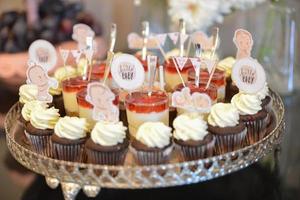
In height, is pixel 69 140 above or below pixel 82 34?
below

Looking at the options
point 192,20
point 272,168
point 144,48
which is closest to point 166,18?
point 192,20

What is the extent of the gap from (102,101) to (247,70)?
314 mm

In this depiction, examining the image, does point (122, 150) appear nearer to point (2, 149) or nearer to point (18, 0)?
point (2, 149)

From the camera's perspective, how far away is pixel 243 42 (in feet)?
4.24

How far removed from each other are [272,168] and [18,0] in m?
1.65

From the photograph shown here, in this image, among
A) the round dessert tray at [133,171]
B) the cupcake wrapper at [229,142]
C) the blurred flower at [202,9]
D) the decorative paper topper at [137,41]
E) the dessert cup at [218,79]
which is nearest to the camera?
the round dessert tray at [133,171]

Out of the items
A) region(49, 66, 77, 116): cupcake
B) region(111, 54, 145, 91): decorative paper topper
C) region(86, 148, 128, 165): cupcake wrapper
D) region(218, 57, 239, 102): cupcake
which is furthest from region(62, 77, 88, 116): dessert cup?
region(218, 57, 239, 102): cupcake

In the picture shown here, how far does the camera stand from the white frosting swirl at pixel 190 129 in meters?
1.15

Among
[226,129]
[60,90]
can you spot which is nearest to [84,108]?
[60,90]

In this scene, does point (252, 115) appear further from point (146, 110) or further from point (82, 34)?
point (82, 34)

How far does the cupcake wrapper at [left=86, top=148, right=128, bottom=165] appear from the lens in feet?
3.76

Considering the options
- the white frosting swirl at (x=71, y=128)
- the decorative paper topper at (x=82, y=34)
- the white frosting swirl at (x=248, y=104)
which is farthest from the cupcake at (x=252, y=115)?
the decorative paper topper at (x=82, y=34)

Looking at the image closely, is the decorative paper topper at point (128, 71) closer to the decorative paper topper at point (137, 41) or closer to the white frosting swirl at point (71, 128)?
the white frosting swirl at point (71, 128)

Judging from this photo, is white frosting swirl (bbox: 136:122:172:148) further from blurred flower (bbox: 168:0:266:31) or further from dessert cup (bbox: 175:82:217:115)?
blurred flower (bbox: 168:0:266:31)
